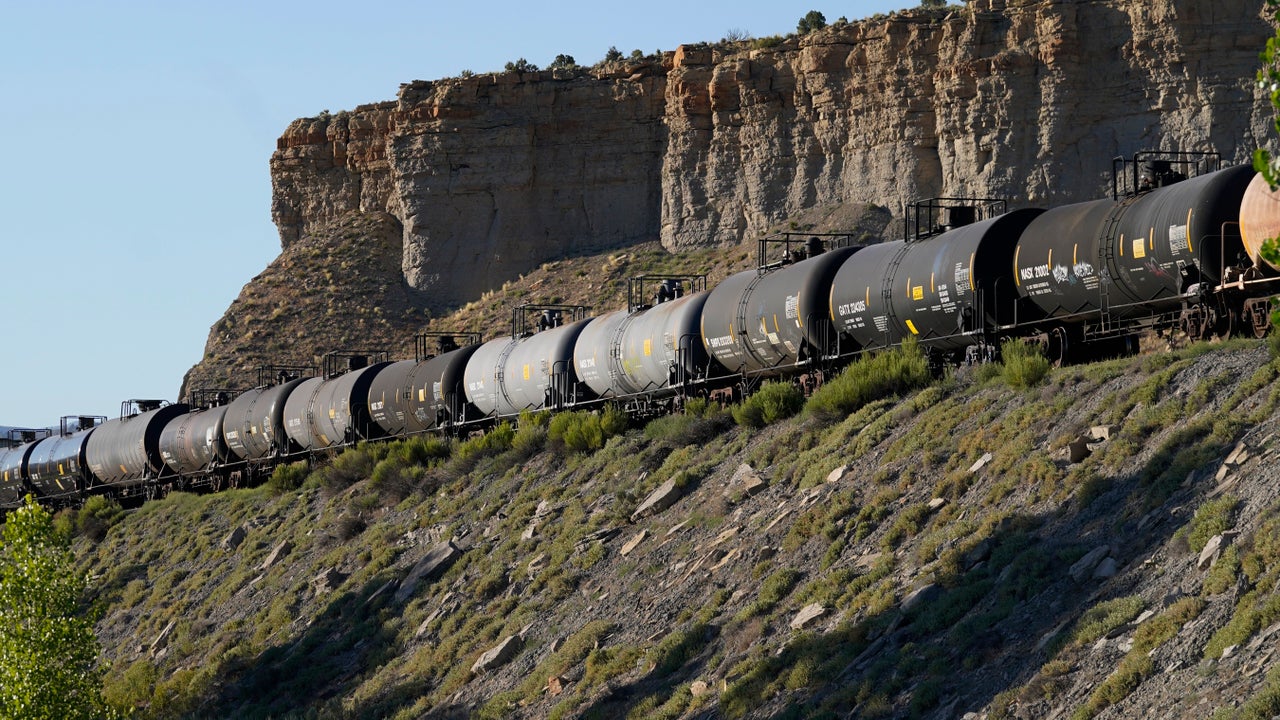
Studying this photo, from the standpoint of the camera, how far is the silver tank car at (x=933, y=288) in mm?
25141

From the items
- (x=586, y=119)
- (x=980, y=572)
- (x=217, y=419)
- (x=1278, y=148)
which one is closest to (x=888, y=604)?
(x=980, y=572)

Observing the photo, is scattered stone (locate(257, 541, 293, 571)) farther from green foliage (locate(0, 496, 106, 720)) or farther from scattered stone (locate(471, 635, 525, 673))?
scattered stone (locate(471, 635, 525, 673))

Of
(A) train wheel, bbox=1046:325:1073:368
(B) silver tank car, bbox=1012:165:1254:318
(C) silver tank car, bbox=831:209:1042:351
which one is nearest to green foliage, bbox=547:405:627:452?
(C) silver tank car, bbox=831:209:1042:351

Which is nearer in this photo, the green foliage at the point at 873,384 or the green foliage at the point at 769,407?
the green foliage at the point at 873,384

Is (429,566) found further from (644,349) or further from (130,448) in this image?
(130,448)

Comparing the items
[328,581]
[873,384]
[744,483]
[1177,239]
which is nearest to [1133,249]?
[1177,239]

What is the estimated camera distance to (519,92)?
85.7 m

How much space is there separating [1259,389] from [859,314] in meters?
11.3

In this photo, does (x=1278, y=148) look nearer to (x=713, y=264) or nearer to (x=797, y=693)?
(x=713, y=264)

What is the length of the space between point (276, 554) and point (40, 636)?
11.4 metres

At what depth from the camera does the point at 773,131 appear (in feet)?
251

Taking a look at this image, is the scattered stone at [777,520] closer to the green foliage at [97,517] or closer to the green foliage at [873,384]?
the green foliage at [873,384]

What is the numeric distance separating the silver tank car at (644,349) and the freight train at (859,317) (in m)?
0.05

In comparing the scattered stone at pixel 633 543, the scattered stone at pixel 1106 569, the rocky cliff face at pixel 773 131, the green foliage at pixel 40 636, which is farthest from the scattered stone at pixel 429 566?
the rocky cliff face at pixel 773 131
